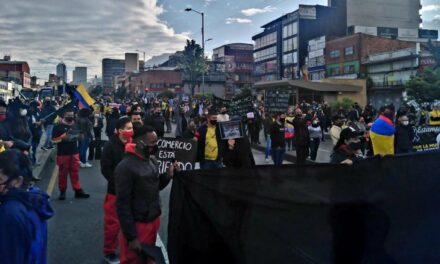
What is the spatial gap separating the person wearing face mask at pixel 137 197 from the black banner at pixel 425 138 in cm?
681

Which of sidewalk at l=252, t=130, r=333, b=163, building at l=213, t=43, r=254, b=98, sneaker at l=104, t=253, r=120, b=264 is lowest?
sneaker at l=104, t=253, r=120, b=264

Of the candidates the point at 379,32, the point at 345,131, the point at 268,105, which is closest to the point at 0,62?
the point at 379,32

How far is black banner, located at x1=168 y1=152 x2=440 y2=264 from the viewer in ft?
13.9

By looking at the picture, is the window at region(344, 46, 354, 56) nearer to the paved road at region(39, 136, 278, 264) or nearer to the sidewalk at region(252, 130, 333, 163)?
the sidewalk at region(252, 130, 333, 163)

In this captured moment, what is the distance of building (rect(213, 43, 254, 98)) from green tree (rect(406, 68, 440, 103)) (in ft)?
270

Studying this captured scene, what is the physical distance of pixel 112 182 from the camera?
5.45 metres

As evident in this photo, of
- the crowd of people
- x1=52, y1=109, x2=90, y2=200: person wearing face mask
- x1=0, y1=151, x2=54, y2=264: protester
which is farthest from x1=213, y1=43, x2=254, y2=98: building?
x1=0, y1=151, x2=54, y2=264: protester

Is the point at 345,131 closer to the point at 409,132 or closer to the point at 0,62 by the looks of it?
the point at 409,132

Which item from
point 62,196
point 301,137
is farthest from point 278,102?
point 62,196

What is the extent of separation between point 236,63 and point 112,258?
4551 inches

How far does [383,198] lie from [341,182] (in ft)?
1.68

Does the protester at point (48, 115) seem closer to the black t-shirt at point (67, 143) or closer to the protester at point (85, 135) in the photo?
the protester at point (85, 135)

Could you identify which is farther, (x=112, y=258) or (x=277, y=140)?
(x=277, y=140)

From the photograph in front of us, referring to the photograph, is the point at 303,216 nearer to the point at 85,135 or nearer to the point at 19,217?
the point at 19,217
